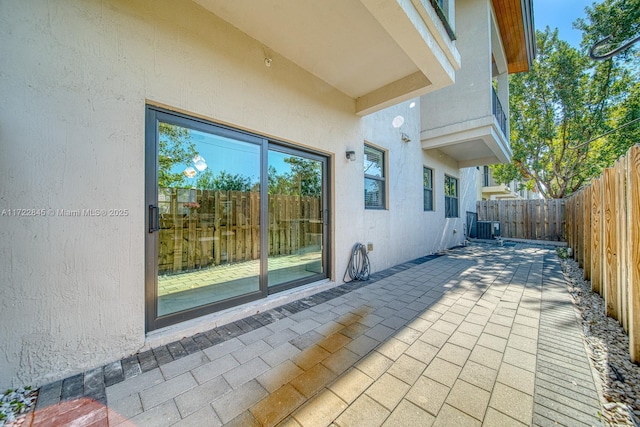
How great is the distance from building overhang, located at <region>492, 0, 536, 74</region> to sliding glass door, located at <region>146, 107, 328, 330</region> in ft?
25.3

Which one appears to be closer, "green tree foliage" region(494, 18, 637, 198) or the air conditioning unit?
"green tree foliage" region(494, 18, 637, 198)

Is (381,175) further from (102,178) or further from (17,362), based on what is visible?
(17,362)

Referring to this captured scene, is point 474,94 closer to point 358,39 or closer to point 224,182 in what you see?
point 358,39

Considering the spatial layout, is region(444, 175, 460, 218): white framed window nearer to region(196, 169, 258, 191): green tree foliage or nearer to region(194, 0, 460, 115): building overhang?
region(194, 0, 460, 115): building overhang

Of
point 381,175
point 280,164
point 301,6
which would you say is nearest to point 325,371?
point 280,164

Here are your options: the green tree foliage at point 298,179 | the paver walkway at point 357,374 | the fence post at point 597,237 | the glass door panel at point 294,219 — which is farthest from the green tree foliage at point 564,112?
the glass door panel at point 294,219

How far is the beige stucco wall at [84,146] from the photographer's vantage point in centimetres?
168

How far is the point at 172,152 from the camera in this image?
249cm

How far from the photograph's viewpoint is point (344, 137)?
4.24 meters

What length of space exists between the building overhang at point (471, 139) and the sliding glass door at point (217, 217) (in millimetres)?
4355

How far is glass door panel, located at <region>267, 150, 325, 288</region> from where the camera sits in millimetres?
3373

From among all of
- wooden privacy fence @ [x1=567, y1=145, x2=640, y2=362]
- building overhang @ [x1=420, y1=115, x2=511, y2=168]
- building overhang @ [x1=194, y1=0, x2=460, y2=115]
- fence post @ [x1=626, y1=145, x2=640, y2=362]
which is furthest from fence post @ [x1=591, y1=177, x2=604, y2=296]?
building overhang @ [x1=420, y1=115, x2=511, y2=168]

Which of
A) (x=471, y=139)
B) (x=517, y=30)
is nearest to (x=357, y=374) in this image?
(x=471, y=139)

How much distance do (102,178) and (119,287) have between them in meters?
0.91
